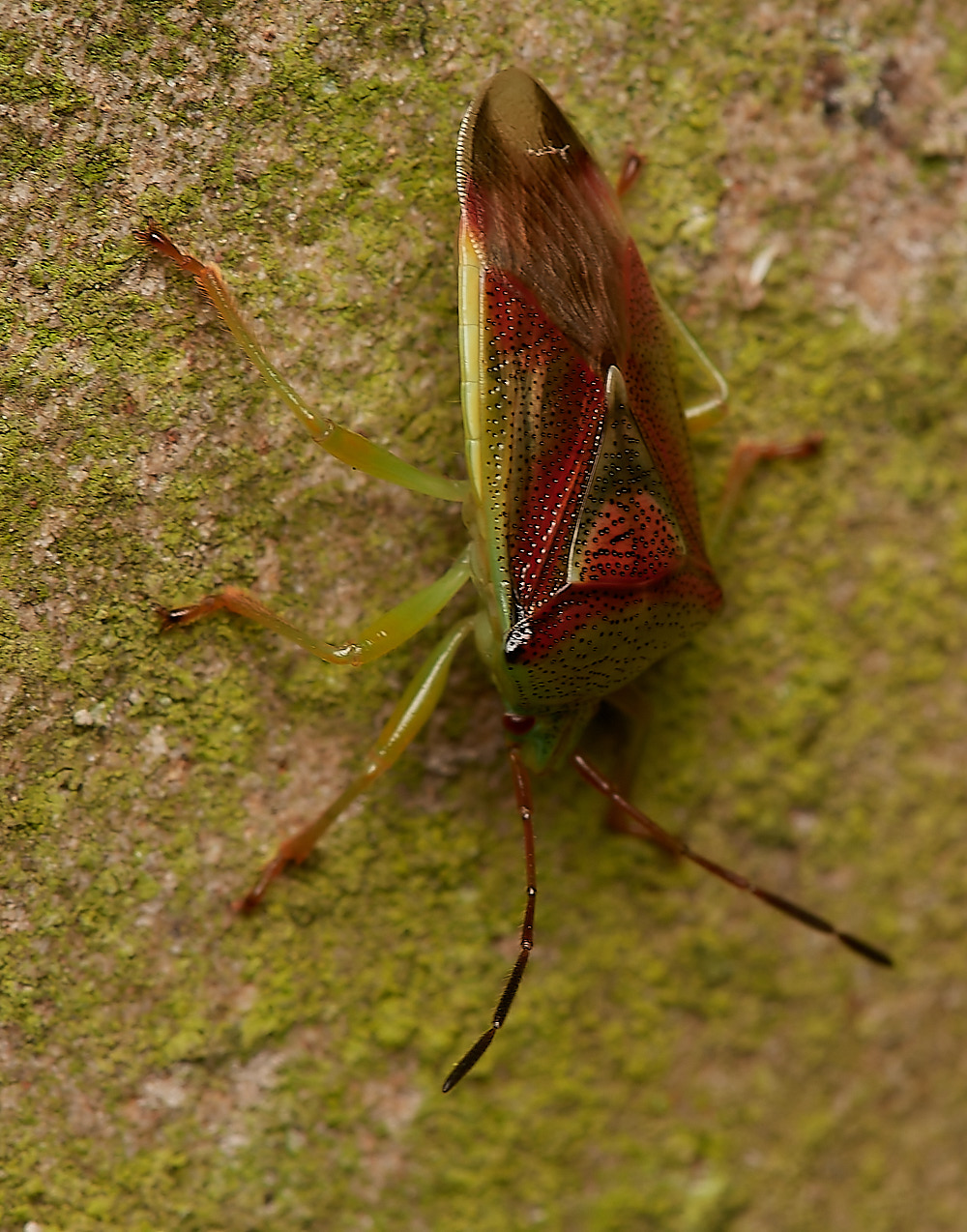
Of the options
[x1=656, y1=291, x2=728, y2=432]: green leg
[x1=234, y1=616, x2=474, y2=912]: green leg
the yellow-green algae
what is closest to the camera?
the yellow-green algae

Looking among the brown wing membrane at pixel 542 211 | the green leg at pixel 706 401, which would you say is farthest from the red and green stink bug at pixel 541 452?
the green leg at pixel 706 401

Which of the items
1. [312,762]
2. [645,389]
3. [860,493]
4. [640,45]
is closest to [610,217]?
[645,389]

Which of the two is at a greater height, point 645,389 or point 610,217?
point 610,217

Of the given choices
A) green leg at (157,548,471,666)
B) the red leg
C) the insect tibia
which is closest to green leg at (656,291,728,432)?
→ green leg at (157,548,471,666)

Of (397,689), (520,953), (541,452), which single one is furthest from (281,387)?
(520,953)

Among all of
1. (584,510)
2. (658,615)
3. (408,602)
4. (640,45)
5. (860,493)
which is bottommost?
(860,493)

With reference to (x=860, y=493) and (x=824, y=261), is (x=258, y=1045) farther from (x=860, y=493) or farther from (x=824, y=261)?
(x=824, y=261)

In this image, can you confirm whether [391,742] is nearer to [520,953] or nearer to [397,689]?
[397,689]

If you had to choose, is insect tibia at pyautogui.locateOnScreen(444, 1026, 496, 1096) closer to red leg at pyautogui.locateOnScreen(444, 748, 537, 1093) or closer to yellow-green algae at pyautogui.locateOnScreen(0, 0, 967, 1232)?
red leg at pyautogui.locateOnScreen(444, 748, 537, 1093)
